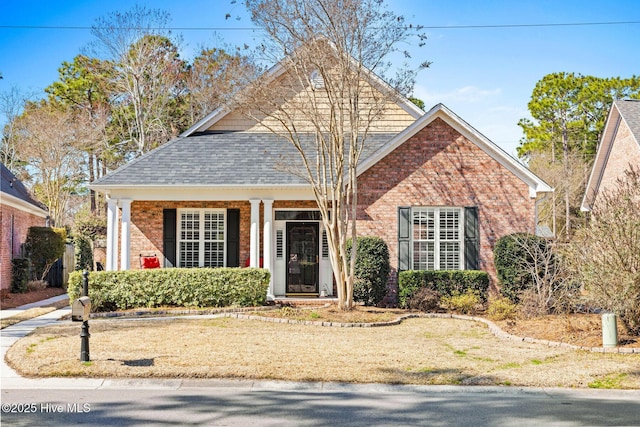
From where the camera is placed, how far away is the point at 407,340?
12172 mm

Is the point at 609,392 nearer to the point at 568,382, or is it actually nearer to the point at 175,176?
the point at 568,382

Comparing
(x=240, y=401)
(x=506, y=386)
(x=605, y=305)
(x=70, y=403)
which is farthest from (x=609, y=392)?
(x=70, y=403)

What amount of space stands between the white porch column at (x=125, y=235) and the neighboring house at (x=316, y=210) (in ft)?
0.09

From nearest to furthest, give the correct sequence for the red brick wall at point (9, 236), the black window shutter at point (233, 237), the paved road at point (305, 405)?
the paved road at point (305, 405) → the black window shutter at point (233, 237) → the red brick wall at point (9, 236)

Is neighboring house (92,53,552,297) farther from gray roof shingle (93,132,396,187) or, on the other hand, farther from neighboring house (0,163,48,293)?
neighboring house (0,163,48,293)

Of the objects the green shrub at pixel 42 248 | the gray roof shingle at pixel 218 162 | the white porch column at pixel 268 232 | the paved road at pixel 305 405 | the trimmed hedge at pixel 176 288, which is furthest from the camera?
the green shrub at pixel 42 248

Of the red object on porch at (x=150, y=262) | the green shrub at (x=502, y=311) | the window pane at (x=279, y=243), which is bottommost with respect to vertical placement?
the green shrub at (x=502, y=311)

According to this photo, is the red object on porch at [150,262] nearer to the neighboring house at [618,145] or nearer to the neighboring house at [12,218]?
the neighboring house at [12,218]

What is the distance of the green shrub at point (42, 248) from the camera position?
23.7m

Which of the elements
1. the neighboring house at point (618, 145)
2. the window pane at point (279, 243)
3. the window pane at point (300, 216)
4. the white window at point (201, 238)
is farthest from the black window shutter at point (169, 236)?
the neighboring house at point (618, 145)

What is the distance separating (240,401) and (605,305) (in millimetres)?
7595

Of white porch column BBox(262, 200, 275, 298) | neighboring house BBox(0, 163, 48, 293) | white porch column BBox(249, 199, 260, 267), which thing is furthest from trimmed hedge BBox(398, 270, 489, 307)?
neighboring house BBox(0, 163, 48, 293)

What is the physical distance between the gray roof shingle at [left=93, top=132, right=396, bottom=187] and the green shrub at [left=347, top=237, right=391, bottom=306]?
2769 mm

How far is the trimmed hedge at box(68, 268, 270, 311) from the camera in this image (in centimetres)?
1609
